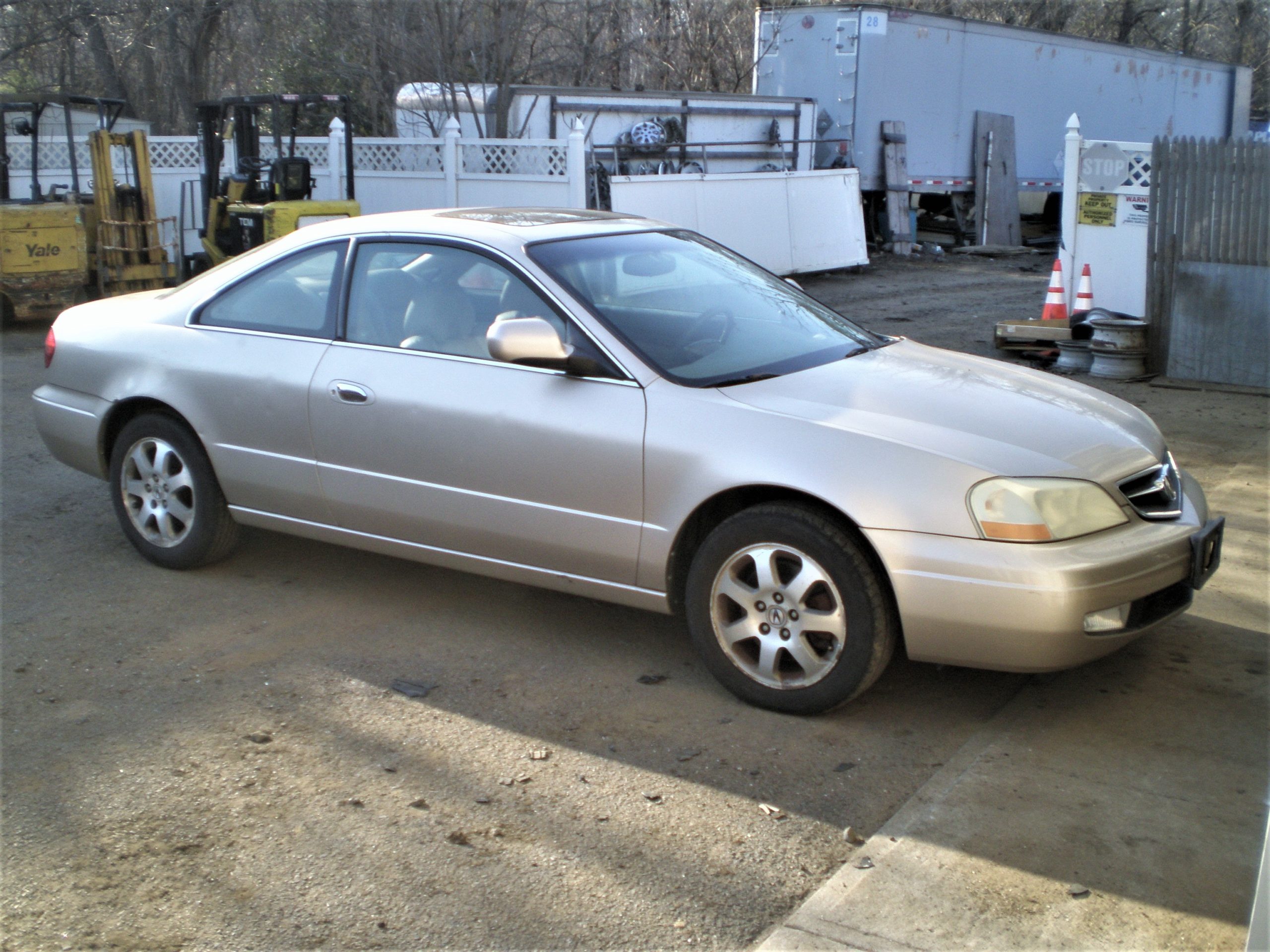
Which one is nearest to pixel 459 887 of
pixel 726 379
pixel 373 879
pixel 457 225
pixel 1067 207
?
pixel 373 879

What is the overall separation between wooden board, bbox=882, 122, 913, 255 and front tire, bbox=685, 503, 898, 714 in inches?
738

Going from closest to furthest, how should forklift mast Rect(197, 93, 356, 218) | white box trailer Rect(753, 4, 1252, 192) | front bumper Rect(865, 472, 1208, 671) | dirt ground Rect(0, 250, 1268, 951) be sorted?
dirt ground Rect(0, 250, 1268, 951) < front bumper Rect(865, 472, 1208, 671) < forklift mast Rect(197, 93, 356, 218) < white box trailer Rect(753, 4, 1252, 192)

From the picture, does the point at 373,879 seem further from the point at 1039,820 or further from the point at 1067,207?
the point at 1067,207

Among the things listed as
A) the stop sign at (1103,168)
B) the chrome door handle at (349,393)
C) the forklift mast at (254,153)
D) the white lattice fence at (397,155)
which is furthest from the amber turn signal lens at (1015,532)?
the white lattice fence at (397,155)

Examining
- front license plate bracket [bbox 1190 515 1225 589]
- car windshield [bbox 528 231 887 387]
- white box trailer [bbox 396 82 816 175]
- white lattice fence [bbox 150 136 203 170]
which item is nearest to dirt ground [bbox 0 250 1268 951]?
front license plate bracket [bbox 1190 515 1225 589]

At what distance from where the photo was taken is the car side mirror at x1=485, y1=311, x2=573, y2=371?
13.5 ft

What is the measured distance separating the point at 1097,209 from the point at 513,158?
7744mm

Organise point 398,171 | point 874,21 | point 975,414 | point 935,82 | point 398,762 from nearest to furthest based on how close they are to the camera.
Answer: point 398,762, point 975,414, point 398,171, point 874,21, point 935,82

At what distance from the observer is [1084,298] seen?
1043 cm

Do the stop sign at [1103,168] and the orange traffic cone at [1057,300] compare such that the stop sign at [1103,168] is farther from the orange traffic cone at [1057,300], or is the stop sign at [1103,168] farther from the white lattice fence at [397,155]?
the white lattice fence at [397,155]

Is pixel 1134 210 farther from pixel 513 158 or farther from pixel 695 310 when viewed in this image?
pixel 513 158

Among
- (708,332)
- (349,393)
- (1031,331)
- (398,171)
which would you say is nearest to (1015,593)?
(708,332)

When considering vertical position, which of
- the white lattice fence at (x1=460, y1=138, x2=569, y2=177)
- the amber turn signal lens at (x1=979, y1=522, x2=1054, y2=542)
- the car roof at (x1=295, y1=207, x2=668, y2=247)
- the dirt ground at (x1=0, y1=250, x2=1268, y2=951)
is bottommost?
the dirt ground at (x1=0, y1=250, x2=1268, y2=951)

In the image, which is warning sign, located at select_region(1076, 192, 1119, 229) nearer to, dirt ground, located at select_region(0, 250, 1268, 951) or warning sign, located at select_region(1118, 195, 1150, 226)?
warning sign, located at select_region(1118, 195, 1150, 226)
